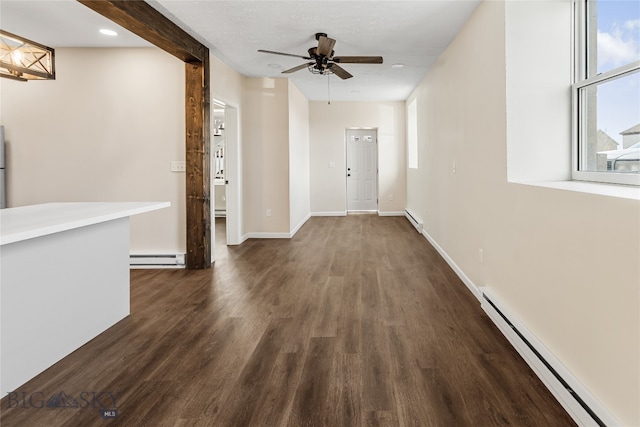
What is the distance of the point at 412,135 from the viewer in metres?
8.07

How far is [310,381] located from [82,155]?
12.7ft

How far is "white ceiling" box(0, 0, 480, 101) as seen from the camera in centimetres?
334

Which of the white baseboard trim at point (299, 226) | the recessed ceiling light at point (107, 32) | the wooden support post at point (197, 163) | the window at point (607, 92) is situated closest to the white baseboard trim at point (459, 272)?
the window at point (607, 92)

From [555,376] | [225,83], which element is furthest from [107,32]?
[555,376]

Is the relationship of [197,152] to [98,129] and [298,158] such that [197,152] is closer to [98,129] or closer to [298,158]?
[98,129]

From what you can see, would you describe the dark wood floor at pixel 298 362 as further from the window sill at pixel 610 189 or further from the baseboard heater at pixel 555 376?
the window sill at pixel 610 189

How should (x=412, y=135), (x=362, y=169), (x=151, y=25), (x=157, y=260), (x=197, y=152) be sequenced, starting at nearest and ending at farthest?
(x=151, y=25) < (x=197, y=152) < (x=157, y=260) < (x=412, y=135) < (x=362, y=169)

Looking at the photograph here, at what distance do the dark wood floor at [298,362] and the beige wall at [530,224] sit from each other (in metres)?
0.30

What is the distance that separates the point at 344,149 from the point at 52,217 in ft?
23.8

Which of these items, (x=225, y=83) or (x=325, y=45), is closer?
(x=325, y=45)

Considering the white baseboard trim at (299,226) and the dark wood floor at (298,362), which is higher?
the white baseboard trim at (299,226)

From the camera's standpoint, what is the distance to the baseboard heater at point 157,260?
4.55 metres

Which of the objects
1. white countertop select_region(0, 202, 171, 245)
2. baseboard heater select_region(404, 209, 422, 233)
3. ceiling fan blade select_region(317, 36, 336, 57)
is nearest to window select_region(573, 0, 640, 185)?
ceiling fan blade select_region(317, 36, 336, 57)

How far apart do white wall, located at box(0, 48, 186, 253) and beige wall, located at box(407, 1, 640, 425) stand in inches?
Answer: 120
